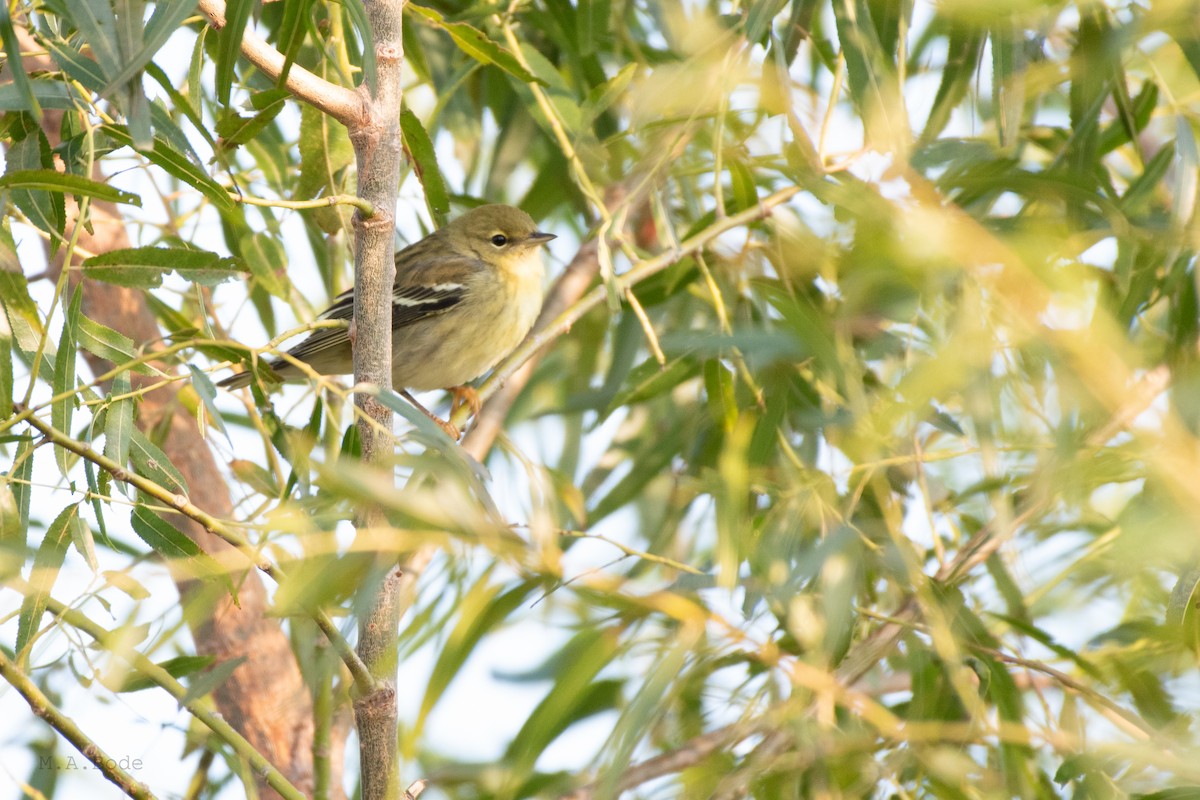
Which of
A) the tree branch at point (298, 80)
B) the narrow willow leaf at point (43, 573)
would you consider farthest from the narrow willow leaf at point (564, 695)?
the tree branch at point (298, 80)

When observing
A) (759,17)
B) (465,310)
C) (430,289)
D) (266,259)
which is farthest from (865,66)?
(430,289)

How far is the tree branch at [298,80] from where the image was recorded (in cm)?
181

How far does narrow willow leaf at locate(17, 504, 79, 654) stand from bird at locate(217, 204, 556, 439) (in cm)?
255

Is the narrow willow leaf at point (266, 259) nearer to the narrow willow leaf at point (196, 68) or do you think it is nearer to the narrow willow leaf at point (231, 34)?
the narrow willow leaf at point (196, 68)

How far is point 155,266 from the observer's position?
197cm

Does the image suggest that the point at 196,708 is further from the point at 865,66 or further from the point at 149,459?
the point at 865,66

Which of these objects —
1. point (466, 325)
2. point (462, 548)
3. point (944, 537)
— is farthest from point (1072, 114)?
point (466, 325)

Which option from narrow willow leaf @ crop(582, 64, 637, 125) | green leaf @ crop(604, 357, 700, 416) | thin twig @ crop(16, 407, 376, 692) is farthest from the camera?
green leaf @ crop(604, 357, 700, 416)

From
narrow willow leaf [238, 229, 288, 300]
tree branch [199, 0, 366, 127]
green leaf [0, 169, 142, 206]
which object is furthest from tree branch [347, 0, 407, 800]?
narrow willow leaf [238, 229, 288, 300]

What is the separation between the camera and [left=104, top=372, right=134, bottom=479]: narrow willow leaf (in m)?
1.87

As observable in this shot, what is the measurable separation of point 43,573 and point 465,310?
286 cm

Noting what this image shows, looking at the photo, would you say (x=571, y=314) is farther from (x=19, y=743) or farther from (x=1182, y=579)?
(x=19, y=743)

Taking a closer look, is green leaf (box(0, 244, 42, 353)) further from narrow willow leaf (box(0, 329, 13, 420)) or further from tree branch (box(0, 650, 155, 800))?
tree branch (box(0, 650, 155, 800))

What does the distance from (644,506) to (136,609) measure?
2.15 metres
